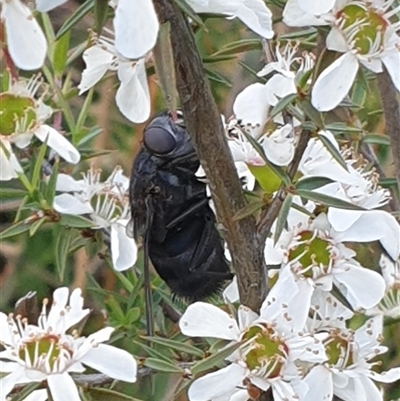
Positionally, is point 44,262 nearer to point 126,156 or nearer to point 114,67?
point 126,156

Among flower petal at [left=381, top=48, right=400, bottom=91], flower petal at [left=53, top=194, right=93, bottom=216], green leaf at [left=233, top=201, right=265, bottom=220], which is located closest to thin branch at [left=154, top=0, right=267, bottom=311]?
green leaf at [left=233, top=201, right=265, bottom=220]

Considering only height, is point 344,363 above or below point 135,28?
below

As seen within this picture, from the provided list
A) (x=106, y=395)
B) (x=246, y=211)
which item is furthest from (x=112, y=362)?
(x=246, y=211)

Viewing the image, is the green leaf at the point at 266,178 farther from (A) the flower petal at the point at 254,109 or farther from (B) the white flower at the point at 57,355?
(B) the white flower at the point at 57,355

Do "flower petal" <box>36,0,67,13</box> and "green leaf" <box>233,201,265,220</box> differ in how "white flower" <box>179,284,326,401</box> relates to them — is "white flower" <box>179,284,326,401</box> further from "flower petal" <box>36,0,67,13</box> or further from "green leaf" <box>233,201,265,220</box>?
"flower petal" <box>36,0,67,13</box>

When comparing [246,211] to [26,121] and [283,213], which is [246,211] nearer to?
[283,213]

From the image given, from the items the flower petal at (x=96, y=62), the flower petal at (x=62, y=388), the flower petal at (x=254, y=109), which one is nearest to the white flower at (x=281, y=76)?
the flower petal at (x=254, y=109)
